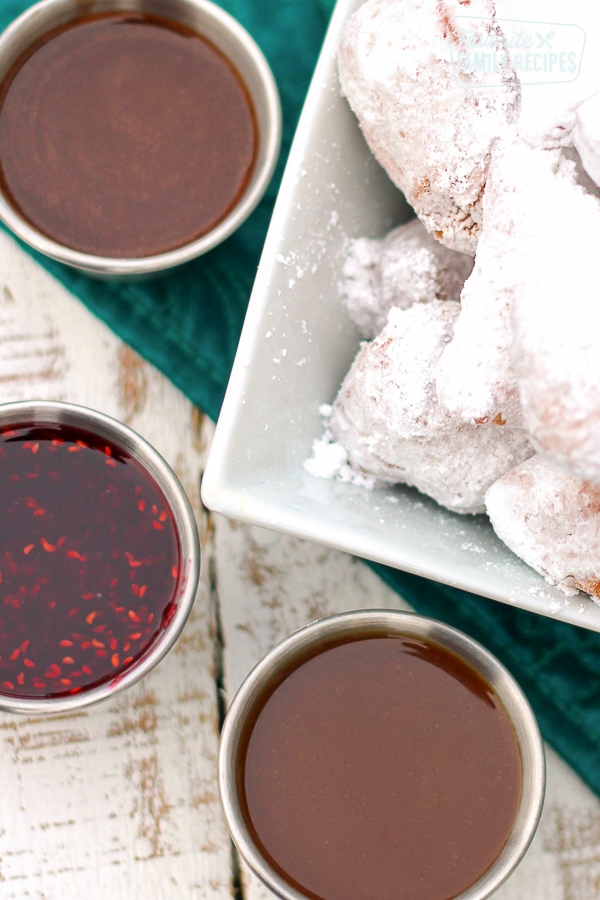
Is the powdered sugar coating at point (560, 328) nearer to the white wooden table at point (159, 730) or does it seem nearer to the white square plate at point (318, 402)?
the white square plate at point (318, 402)

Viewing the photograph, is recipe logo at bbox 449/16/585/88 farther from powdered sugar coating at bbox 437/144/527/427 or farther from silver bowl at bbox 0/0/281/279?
silver bowl at bbox 0/0/281/279

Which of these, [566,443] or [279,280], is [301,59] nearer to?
Result: [279,280]

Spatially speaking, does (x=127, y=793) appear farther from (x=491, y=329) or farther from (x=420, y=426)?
(x=491, y=329)

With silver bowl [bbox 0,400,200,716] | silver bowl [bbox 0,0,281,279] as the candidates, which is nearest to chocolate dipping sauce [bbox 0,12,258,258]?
silver bowl [bbox 0,0,281,279]

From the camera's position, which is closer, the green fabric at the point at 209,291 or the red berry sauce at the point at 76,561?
the red berry sauce at the point at 76,561

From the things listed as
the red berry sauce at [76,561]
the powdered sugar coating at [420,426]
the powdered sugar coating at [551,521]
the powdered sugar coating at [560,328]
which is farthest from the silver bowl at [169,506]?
the powdered sugar coating at [560,328]

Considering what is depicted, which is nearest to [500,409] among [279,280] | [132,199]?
[279,280]

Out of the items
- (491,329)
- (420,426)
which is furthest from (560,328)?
(420,426)
